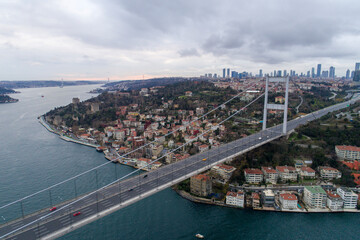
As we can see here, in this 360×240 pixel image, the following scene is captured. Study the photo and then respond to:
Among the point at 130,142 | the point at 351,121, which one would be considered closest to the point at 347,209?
the point at 351,121

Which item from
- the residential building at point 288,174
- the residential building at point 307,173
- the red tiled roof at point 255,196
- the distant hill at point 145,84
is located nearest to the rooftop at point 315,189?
the residential building at point 288,174

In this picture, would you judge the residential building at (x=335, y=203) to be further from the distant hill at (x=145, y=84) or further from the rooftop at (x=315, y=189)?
the distant hill at (x=145, y=84)

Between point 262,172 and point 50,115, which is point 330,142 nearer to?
point 262,172

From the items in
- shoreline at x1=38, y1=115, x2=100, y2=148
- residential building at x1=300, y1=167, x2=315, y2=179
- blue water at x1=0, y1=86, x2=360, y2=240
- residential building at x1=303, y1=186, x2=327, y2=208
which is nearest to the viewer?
blue water at x1=0, y1=86, x2=360, y2=240

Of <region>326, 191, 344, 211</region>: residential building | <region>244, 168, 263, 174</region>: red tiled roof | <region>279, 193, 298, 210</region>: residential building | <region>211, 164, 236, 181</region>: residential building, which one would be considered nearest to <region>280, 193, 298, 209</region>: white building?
<region>279, 193, 298, 210</region>: residential building

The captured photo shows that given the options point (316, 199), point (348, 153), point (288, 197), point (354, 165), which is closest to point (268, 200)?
point (288, 197)

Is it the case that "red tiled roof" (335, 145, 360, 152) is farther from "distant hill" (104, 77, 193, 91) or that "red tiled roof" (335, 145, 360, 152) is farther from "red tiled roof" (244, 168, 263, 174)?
"distant hill" (104, 77, 193, 91)

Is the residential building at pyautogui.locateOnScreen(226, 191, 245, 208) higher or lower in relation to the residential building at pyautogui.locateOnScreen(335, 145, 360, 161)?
lower
